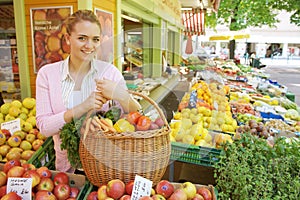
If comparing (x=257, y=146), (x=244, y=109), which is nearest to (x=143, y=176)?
(x=257, y=146)

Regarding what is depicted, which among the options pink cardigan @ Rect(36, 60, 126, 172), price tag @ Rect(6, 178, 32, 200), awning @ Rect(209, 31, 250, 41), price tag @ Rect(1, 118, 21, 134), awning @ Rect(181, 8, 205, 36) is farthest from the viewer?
awning @ Rect(181, 8, 205, 36)

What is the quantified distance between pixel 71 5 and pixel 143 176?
2089mm

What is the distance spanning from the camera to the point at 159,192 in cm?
124

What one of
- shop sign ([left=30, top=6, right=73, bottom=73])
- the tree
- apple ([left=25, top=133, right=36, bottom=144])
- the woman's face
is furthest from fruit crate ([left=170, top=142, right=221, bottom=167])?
the tree

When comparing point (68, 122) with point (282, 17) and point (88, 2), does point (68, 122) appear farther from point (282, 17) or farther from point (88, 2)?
point (282, 17)

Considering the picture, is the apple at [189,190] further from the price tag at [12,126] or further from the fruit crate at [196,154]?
the price tag at [12,126]

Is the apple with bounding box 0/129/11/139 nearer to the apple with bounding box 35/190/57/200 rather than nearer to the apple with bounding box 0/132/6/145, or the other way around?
the apple with bounding box 0/132/6/145

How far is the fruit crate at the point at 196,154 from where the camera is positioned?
1899mm

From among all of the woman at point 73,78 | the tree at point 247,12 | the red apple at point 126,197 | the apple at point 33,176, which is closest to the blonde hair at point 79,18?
the woman at point 73,78

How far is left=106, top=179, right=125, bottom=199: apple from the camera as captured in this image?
1162 mm

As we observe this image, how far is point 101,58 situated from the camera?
1.47 meters

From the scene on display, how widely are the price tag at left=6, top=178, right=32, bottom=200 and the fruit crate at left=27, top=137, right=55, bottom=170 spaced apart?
0.40m

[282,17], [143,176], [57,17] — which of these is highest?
[282,17]

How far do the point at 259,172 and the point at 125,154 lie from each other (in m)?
0.89
